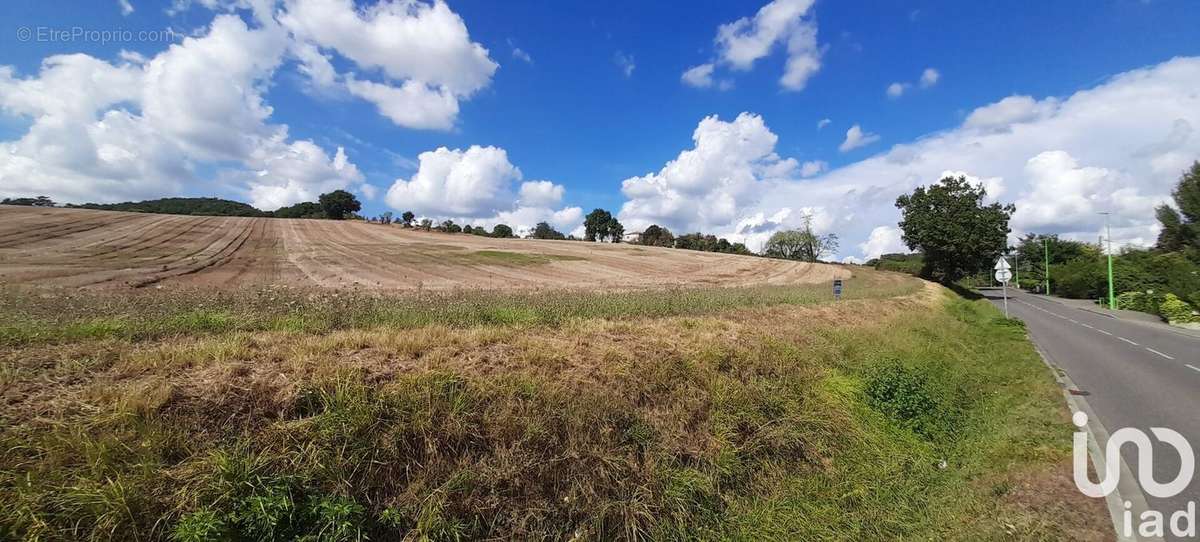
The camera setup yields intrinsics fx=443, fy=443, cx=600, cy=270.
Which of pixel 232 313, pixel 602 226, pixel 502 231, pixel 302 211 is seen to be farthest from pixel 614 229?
pixel 232 313

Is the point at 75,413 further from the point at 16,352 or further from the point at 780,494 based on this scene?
the point at 780,494

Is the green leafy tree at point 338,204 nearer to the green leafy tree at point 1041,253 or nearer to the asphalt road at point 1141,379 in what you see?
the asphalt road at point 1141,379

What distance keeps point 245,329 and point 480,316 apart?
11.4 feet

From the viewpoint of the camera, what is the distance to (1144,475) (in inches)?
227

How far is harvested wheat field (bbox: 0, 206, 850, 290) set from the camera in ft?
55.9

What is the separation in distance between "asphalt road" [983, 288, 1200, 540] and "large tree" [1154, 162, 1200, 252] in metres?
39.0

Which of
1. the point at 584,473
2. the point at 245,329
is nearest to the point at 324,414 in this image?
the point at 584,473

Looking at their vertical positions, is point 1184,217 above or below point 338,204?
below

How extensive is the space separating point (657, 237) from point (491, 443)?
82.7 meters

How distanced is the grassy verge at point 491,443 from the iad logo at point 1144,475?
24 centimetres

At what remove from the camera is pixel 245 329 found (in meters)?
6.39

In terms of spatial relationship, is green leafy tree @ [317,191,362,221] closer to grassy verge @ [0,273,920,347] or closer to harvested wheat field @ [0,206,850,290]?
harvested wheat field @ [0,206,850,290]

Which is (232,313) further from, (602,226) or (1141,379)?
(602,226)

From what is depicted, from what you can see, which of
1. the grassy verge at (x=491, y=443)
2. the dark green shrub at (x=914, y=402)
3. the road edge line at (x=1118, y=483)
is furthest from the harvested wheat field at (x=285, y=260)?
the road edge line at (x=1118, y=483)
